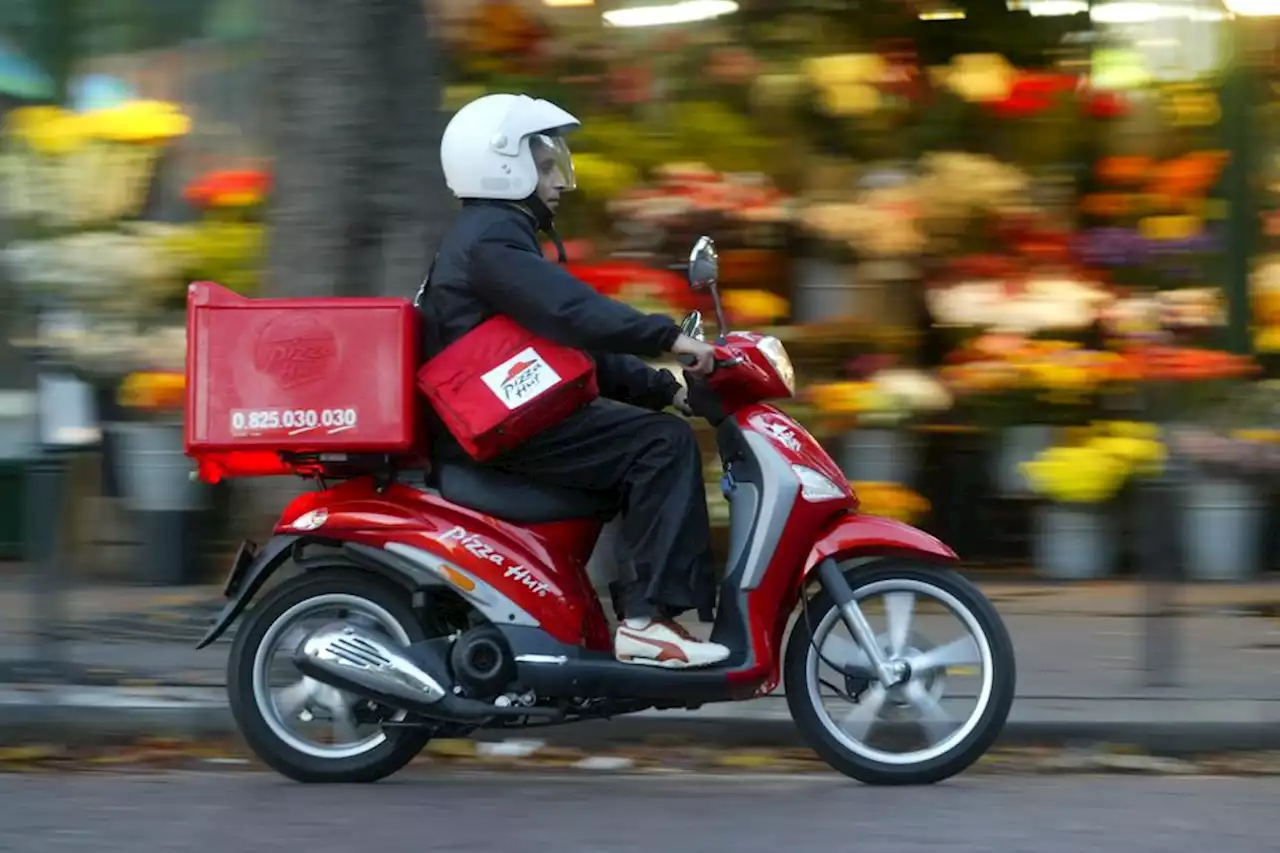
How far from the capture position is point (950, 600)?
19.7ft

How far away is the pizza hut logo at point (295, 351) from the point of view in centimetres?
589

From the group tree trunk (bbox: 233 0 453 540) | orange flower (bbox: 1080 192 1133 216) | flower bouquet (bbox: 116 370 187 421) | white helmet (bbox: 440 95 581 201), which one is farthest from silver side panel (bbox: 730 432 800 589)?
orange flower (bbox: 1080 192 1133 216)

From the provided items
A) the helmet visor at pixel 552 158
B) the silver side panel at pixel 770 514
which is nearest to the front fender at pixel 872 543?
the silver side panel at pixel 770 514

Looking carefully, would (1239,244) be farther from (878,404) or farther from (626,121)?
(626,121)

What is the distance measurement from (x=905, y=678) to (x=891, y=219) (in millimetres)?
4127

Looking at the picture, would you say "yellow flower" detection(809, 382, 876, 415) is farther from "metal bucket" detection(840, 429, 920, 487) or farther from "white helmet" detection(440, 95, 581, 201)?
"white helmet" detection(440, 95, 581, 201)

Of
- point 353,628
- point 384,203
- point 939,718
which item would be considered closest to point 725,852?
point 939,718

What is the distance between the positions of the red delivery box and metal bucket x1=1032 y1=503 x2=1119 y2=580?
4.48 meters

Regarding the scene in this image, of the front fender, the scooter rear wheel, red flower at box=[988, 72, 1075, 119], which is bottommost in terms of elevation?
the scooter rear wheel

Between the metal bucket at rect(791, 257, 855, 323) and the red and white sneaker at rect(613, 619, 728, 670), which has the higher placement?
the metal bucket at rect(791, 257, 855, 323)

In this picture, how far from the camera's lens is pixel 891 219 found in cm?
980

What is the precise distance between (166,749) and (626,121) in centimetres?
422

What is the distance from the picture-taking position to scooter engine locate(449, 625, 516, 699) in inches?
237

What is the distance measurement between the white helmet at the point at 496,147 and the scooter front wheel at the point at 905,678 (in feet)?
4.65
